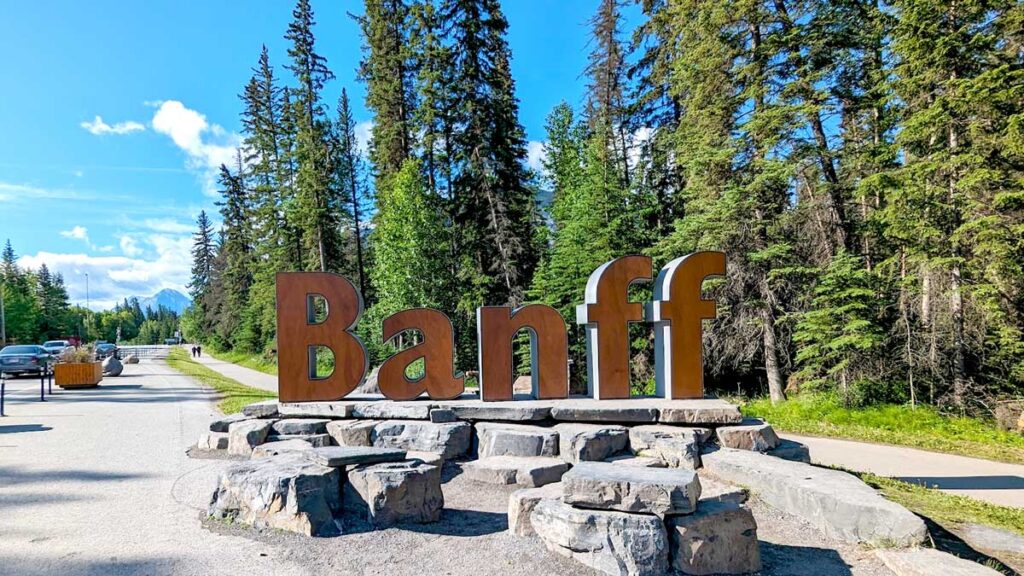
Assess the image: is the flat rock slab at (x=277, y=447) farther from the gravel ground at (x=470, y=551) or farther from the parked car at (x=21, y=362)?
the parked car at (x=21, y=362)

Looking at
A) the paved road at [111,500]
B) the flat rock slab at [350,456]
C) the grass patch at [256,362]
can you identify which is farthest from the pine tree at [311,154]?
the flat rock slab at [350,456]

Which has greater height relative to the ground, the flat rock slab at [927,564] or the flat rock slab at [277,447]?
the flat rock slab at [277,447]

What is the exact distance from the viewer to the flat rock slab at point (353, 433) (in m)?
7.08

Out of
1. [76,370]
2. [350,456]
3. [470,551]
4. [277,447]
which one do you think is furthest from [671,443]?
[76,370]

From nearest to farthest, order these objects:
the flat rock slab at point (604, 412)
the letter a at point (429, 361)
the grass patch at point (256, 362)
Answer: the flat rock slab at point (604, 412) < the letter a at point (429, 361) < the grass patch at point (256, 362)

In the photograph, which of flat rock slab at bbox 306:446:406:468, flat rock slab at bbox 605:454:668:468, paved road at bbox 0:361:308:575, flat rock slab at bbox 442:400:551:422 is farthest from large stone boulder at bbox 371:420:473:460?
paved road at bbox 0:361:308:575

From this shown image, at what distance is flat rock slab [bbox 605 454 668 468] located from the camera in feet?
18.9

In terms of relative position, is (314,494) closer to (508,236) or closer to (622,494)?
(622,494)

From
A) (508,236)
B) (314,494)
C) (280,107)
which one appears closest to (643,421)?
(314,494)

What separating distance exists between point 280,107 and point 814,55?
28531mm

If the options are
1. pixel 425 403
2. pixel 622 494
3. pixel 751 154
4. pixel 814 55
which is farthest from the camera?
pixel 751 154

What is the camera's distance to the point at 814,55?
1230 centimetres

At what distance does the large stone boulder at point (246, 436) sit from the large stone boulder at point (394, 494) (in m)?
3.15

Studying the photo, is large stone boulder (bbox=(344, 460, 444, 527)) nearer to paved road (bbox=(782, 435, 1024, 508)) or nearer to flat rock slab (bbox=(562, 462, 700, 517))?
flat rock slab (bbox=(562, 462, 700, 517))
